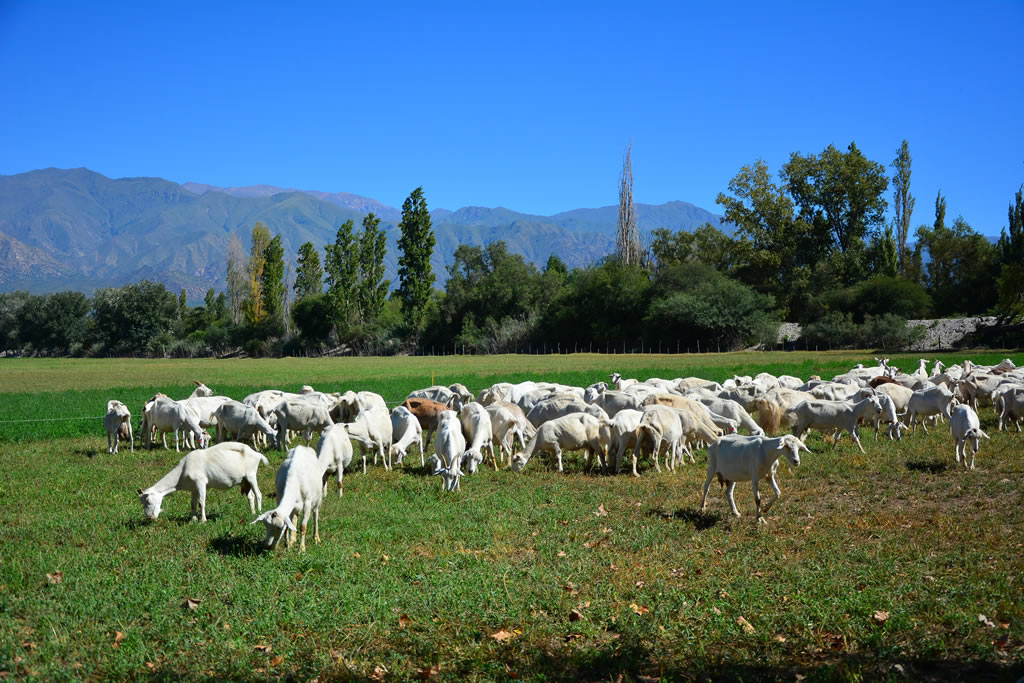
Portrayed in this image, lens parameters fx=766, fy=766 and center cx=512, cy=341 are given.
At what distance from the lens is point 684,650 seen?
6738 mm

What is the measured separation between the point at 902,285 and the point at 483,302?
45.6m

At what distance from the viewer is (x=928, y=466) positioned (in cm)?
1407

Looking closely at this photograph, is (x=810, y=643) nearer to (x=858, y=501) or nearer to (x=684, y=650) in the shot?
(x=684, y=650)

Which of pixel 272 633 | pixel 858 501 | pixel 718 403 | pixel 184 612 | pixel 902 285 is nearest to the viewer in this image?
pixel 272 633

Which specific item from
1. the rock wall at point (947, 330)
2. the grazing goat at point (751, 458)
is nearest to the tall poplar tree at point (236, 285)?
the rock wall at point (947, 330)

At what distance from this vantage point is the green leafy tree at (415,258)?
8419 centimetres

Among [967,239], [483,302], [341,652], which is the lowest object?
[341,652]

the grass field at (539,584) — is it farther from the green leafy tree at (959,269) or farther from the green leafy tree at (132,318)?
the green leafy tree at (132,318)

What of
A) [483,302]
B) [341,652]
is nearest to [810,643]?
[341,652]

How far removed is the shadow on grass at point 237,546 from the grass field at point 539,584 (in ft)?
0.13

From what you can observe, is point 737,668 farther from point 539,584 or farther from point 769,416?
point 769,416

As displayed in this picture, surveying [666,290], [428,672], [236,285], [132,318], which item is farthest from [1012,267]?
[236,285]

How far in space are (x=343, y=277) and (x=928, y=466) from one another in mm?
85530

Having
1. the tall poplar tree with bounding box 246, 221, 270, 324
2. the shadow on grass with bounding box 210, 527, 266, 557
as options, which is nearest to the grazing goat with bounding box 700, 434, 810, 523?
the shadow on grass with bounding box 210, 527, 266, 557
